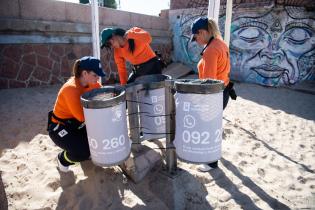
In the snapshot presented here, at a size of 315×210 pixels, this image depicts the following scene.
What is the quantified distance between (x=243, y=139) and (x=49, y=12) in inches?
204

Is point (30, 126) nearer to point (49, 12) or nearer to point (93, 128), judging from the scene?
point (93, 128)

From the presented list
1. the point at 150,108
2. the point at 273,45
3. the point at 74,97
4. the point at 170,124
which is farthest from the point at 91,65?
the point at 273,45

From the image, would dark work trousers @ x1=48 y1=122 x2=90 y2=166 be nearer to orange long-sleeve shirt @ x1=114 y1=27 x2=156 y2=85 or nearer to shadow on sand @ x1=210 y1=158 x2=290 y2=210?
orange long-sleeve shirt @ x1=114 y1=27 x2=156 y2=85

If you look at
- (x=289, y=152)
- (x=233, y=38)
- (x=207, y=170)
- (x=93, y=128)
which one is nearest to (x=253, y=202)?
(x=207, y=170)

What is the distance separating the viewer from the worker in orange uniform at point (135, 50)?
3491mm

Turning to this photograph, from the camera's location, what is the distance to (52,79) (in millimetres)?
6531

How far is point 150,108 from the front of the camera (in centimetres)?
289

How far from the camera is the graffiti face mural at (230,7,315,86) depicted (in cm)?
797

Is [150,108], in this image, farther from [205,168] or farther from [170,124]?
[205,168]

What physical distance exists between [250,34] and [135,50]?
605 cm

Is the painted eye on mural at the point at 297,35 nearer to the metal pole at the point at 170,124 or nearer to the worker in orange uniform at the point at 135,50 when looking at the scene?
the worker in orange uniform at the point at 135,50

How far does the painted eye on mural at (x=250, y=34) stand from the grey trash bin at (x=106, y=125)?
7076 millimetres

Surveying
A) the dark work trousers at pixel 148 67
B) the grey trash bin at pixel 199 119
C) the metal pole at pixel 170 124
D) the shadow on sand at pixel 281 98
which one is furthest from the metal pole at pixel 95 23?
the shadow on sand at pixel 281 98

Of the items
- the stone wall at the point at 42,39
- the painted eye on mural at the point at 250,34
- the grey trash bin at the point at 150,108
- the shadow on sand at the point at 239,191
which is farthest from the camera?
the painted eye on mural at the point at 250,34
